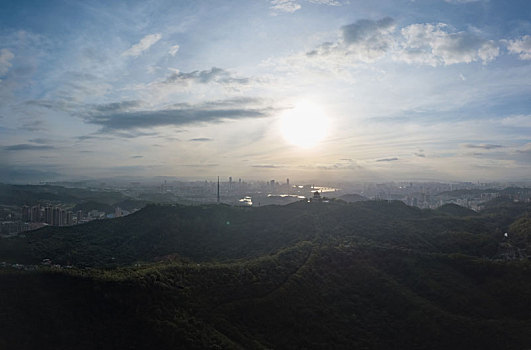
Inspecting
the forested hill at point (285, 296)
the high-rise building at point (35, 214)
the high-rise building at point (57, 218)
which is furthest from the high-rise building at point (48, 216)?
the forested hill at point (285, 296)

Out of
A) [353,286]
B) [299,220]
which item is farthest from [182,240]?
[353,286]

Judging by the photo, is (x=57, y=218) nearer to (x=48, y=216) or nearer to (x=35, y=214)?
(x=48, y=216)

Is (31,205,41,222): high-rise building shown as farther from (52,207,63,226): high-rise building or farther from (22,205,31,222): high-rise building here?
(52,207,63,226): high-rise building

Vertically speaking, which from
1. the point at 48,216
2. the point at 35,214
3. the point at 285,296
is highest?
the point at 35,214

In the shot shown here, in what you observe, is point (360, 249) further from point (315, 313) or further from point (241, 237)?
point (241, 237)

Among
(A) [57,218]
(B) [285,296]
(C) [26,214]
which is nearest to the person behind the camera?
(B) [285,296]

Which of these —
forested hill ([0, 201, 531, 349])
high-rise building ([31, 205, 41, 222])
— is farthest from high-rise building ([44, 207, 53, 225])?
forested hill ([0, 201, 531, 349])

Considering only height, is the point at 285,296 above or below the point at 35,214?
below

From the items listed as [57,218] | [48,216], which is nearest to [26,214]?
[48,216]

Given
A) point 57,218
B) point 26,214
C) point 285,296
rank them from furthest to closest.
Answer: point 57,218 → point 26,214 → point 285,296
